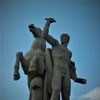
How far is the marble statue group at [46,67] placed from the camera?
16750 millimetres

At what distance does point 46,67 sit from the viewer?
1706cm

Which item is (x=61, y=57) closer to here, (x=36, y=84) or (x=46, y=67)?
(x=46, y=67)

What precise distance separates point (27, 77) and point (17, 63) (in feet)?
3.10

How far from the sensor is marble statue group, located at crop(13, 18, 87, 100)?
16750 millimetres

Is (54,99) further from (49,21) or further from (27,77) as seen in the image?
(49,21)

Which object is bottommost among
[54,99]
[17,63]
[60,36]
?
[54,99]

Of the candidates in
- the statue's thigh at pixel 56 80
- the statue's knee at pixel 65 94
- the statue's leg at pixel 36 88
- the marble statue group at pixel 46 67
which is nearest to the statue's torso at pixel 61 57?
the marble statue group at pixel 46 67

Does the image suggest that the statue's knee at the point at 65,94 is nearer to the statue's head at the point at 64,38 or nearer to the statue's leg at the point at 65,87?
the statue's leg at the point at 65,87

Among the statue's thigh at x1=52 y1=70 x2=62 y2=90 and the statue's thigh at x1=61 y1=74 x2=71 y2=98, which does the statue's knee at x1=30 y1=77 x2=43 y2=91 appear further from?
the statue's thigh at x1=61 y1=74 x2=71 y2=98

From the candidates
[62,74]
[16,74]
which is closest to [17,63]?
[16,74]

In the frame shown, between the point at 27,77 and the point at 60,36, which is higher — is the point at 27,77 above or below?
below

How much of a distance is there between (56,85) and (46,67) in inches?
36.3

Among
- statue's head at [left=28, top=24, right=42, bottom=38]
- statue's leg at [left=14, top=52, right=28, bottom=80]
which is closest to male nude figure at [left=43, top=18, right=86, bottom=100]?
statue's head at [left=28, top=24, right=42, bottom=38]

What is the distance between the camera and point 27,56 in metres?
17.4
